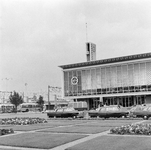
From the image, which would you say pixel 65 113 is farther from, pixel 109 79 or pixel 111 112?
pixel 109 79

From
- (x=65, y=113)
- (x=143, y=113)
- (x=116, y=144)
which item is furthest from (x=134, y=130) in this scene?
(x=65, y=113)

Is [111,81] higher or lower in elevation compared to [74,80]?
lower

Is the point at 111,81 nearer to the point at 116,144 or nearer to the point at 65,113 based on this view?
the point at 65,113

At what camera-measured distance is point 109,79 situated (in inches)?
2475

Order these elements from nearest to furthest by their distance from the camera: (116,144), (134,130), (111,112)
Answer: (116,144) → (134,130) → (111,112)

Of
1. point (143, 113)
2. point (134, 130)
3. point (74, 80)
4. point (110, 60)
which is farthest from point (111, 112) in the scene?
point (74, 80)

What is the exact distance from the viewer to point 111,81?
62.4 metres

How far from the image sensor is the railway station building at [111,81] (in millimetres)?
57844

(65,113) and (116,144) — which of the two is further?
(65,113)

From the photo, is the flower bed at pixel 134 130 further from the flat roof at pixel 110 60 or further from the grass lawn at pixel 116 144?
the flat roof at pixel 110 60

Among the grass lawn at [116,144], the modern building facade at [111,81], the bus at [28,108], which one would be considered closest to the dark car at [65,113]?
the grass lawn at [116,144]

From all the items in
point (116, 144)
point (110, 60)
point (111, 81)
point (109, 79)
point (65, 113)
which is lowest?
point (116, 144)

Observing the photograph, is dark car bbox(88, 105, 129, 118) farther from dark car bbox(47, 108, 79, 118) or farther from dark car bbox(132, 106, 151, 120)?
dark car bbox(47, 108, 79, 118)

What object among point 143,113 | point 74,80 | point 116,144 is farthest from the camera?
point 74,80
